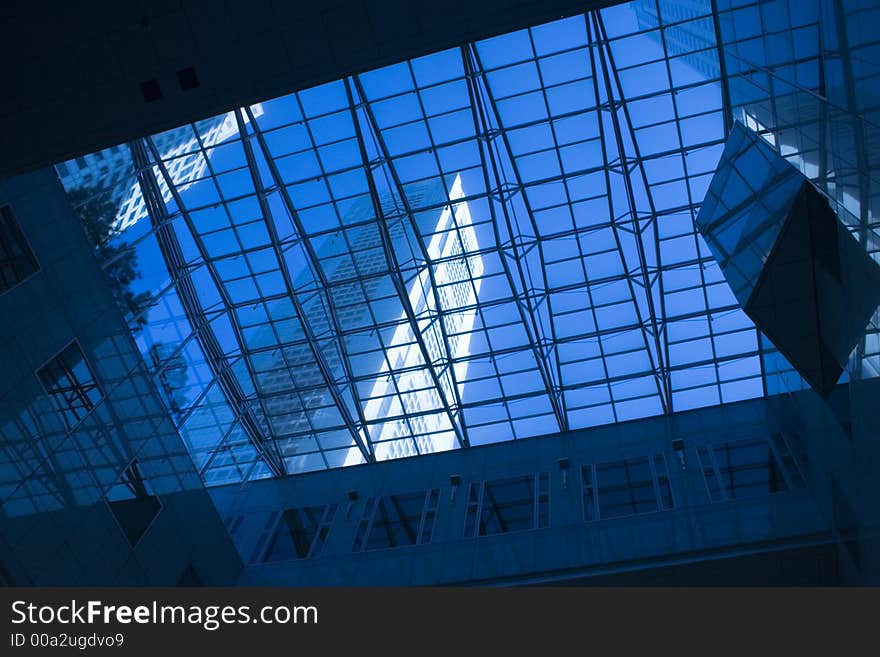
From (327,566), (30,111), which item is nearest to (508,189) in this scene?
(327,566)

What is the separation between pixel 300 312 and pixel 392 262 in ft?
12.5

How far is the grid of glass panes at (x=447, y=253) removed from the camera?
71.2 feet

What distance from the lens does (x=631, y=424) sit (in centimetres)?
2548

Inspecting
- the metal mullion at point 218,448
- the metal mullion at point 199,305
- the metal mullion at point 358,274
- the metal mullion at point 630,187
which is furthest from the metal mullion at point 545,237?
the metal mullion at point 218,448

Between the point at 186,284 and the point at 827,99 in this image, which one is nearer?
the point at 827,99

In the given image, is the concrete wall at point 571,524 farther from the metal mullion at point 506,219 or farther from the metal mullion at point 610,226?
the metal mullion at point 610,226

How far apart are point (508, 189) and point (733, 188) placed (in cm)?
913

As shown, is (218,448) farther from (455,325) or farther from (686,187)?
(686,187)

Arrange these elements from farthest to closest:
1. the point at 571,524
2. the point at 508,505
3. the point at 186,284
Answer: the point at 186,284
the point at 508,505
the point at 571,524

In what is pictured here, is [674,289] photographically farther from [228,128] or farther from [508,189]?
[228,128]

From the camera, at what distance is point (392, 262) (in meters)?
24.4

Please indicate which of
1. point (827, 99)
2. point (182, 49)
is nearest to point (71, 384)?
point (182, 49)

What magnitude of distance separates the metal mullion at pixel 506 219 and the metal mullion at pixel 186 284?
975cm

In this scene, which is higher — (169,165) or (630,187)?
(169,165)
